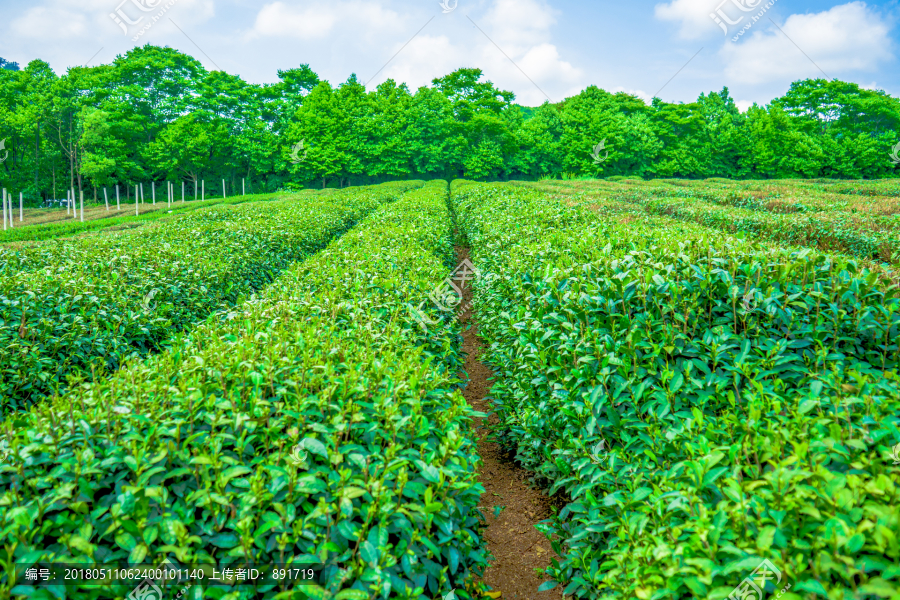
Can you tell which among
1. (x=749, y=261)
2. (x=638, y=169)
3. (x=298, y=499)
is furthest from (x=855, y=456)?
(x=638, y=169)

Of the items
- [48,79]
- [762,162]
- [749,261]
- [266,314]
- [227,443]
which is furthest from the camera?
[762,162]

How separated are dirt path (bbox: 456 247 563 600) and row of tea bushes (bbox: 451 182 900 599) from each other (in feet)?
0.69

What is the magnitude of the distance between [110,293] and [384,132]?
39386 millimetres

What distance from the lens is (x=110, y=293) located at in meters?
4.77

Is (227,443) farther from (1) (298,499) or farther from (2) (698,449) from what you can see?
(2) (698,449)

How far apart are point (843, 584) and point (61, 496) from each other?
2395mm

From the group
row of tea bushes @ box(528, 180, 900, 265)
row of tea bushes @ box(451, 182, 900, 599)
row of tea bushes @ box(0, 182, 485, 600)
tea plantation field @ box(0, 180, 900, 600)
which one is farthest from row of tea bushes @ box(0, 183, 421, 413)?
row of tea bushes @ box(528, 180, 900, 265)

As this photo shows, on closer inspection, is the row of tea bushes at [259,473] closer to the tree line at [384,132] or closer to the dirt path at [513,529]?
the dirt path at [513,529]

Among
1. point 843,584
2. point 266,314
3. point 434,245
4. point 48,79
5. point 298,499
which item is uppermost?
point 48,79

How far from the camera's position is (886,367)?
239 cm

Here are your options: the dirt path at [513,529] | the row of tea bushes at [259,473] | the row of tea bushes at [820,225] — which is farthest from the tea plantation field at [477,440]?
the row of tea bushes at [820,225]

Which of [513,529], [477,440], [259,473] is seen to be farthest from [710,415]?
[259,473]

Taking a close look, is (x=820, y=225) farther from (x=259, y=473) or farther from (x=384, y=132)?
(x=384, y=132)

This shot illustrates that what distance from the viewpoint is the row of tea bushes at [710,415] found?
4.63ft
